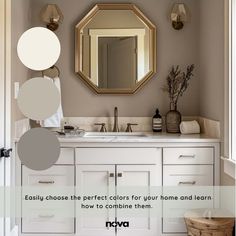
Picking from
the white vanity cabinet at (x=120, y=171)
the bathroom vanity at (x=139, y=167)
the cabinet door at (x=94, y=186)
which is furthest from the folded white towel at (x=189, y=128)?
the cabinet door at (x=94, y=186)

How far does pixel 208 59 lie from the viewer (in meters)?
2.66

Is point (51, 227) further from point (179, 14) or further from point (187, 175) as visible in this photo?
point (179, 14)

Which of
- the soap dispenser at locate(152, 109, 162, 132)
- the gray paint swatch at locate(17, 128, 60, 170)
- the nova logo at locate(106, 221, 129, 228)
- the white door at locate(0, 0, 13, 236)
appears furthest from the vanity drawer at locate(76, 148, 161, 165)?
the gray paint swatch at locate(17, 128, 60, 170)

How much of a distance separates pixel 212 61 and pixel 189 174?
79 cm

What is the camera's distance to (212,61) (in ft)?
8.41

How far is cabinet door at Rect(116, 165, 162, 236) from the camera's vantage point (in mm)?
2346

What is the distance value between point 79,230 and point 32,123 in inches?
59.7

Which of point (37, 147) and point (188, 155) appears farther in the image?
point (188, 155)

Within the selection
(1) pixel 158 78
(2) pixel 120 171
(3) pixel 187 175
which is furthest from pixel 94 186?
(1) pixel 158 78

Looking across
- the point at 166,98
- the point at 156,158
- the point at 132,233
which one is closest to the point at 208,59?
the point at 166,98

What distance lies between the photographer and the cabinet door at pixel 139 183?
235 centimetres

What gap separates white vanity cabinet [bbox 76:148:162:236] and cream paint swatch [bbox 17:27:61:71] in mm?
1417

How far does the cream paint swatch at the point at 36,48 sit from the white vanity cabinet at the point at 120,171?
55.8 inches

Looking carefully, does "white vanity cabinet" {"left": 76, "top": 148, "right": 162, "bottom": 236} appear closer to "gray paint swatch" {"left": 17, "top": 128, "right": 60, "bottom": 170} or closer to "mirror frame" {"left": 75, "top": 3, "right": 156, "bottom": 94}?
"mirror frame" {"left": 75, "top": 3, "right": 156, "bottom": 94}
